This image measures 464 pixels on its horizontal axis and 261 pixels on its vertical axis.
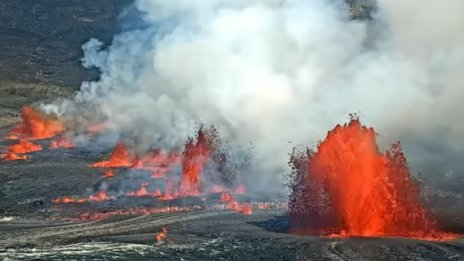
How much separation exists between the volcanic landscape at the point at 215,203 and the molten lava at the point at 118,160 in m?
0.20

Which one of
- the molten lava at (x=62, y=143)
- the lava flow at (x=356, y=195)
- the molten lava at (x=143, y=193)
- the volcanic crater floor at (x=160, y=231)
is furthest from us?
the molten lava at (x=62, y=143)

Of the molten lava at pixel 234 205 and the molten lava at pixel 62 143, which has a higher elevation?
the molten lava at pixel 62 143

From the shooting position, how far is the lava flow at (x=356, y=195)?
124 ft

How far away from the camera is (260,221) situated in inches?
1560

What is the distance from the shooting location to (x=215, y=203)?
45969 millimetres

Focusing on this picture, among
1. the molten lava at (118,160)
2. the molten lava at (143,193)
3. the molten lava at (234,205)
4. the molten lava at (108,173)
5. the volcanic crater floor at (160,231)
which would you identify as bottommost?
the volcanic crater floor at (160,231)

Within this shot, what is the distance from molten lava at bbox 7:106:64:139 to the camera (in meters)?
89.2

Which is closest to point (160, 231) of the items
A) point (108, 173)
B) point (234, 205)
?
point (234, 205)

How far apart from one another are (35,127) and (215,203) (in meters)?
53.7

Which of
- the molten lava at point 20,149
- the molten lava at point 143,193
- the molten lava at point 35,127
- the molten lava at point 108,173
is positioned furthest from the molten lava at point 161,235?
the molten lava at point 35,127

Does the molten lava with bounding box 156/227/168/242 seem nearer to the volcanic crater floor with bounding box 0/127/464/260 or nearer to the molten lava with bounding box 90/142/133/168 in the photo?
the volcanic crater floor with bounding box 0/127/464/260

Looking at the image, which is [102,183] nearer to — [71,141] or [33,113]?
[71,141]

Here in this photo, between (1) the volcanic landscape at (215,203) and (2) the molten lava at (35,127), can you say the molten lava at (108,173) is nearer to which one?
(1) the volcanic landscape at (215,203)

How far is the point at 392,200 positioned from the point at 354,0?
248 ft
